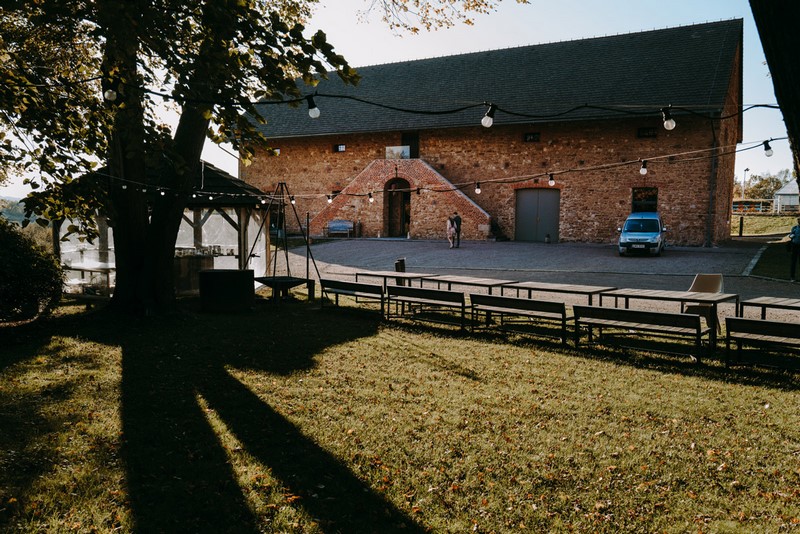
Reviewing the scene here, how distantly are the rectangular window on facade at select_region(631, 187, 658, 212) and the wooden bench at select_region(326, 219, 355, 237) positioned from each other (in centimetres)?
1374

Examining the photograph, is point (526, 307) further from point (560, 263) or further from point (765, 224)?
point (765, 224)

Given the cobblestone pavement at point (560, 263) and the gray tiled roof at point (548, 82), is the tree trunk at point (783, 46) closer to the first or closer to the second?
the cobblestone pavement at point (560, 263)

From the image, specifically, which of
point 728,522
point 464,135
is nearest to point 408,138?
point 464,135

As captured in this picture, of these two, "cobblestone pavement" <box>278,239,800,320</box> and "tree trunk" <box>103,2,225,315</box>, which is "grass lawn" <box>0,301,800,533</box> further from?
"cobblestone pavement" <box>278,239,800,320</box>

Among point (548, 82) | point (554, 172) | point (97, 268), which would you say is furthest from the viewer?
point (548, 82)

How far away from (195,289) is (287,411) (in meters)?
9.37

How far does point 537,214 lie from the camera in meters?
27.5

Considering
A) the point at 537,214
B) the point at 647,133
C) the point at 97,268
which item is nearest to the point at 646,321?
the point at 97,268

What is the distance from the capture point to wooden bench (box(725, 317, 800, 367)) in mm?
6660

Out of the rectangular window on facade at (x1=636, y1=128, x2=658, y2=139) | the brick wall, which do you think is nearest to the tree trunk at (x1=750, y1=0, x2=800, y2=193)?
the brick wall

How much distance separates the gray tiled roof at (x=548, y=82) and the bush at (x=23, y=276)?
15.5m

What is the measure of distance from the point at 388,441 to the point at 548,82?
26308 mm

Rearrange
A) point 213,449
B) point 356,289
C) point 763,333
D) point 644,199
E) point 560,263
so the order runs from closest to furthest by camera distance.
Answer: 1. point 213,449
2. point 763,333
3. point 356,289
4. point 560,263
5. point 644,199

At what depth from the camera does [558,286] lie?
33.3ft
